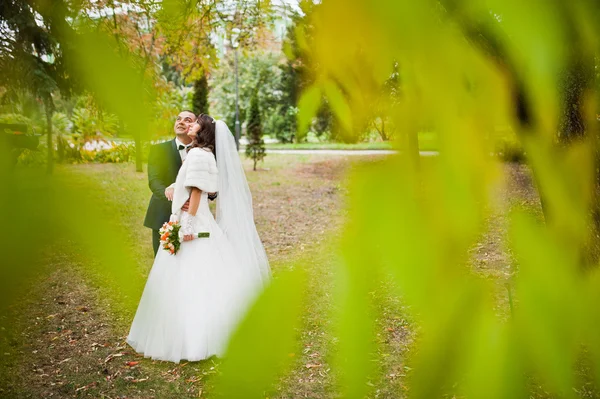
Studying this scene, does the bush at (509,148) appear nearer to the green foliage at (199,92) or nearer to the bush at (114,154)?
the bush at (114,154)

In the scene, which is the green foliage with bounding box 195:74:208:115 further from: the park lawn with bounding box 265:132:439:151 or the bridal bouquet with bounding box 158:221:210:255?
the bridal bouquet with bounding box 158:221:210:255

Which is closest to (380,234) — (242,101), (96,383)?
(242,101)

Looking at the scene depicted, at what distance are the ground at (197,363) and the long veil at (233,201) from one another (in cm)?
18

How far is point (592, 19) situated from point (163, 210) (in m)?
3.75

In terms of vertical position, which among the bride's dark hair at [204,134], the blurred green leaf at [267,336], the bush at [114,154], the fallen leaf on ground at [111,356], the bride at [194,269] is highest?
the bride's dark hair at [204,134]

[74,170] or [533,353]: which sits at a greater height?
[74,170]

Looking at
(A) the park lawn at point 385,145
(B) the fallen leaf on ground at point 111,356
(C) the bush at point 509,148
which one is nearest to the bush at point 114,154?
(A) the park lawn at point 385,145

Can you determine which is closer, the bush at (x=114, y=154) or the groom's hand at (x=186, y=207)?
the bush at (x=114, y=154)

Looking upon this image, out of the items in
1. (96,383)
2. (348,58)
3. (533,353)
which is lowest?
(96,383)

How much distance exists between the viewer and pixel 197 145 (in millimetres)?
3330

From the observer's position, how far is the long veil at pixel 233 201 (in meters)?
3.67

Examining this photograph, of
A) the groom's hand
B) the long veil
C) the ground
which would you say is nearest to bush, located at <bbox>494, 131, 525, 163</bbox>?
the ground

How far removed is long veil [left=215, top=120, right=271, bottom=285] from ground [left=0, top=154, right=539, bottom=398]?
7.2 inches

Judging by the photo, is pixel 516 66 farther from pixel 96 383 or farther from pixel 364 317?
pixel 96 383
